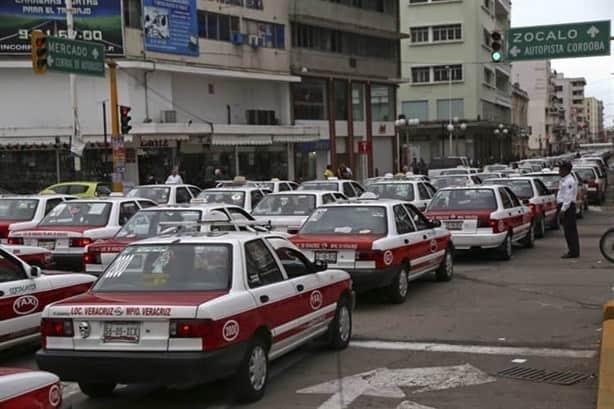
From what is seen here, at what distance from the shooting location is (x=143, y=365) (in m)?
6.39

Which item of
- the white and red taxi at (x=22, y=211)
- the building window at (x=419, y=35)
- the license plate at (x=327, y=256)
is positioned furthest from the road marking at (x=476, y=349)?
the building window at (x=419, y=35)

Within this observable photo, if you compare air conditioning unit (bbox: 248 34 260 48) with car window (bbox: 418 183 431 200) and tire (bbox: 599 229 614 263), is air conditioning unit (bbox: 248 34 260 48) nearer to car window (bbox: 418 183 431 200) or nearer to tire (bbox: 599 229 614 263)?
car window (bbox: 418 183 431 200)

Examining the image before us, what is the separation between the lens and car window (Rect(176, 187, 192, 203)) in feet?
68.0

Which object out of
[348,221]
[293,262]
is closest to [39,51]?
[348,221]

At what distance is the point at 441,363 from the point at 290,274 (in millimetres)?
1781

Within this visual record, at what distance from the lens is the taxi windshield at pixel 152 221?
42.8ft

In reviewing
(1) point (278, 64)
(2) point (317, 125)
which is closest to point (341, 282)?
(1) point (278, 64)

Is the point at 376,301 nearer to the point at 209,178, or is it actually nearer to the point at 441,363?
the point at 441,363

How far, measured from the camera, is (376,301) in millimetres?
12234

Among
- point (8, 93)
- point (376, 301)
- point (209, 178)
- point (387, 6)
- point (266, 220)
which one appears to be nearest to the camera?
point (376, 301)

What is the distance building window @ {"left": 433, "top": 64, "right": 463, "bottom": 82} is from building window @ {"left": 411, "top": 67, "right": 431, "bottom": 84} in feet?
2.17

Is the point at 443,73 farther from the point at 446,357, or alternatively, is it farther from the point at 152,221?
the point at 446,357

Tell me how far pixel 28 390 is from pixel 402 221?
8.69m

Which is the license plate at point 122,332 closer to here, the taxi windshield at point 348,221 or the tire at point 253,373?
the tire at point 253,373
